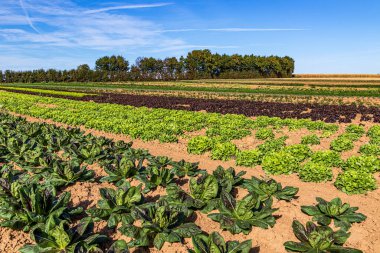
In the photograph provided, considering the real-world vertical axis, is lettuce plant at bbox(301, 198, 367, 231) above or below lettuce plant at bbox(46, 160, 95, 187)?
below

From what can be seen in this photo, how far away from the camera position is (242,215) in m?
5.17

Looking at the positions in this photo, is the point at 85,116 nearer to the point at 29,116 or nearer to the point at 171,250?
the point at 29,116

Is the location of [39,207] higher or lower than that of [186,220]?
higher

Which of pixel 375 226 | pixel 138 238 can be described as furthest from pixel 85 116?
pixel 375 226

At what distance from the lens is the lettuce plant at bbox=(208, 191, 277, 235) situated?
16.2ft

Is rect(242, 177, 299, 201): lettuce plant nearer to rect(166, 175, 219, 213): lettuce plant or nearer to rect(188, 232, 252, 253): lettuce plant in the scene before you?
rect(166, 175, 219, 213): lettuce plant

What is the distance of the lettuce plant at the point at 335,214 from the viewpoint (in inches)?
204

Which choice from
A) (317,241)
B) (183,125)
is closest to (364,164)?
(317,241)

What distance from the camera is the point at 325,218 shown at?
527cm

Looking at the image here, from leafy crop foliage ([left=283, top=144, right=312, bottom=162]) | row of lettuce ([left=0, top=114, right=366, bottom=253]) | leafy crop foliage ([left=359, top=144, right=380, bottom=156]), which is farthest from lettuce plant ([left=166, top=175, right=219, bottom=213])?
leafy crop foliage ([left=359, top=144, right=380, bottom=156])

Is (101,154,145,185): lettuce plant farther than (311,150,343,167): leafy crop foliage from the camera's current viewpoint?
No

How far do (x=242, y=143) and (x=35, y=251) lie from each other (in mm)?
9193

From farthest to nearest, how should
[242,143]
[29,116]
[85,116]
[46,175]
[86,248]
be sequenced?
[29,116] → [85,116] → [242,143] → [46,175] → [86,248]

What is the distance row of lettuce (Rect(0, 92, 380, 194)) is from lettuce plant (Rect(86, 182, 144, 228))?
4.54 metres
